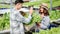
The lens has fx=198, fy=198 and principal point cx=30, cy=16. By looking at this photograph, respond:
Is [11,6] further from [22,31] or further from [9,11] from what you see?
[22,31]

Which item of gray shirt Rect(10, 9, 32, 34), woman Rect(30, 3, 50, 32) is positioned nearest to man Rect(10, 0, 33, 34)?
gray shirt Rect(10, 9, 32, 34)

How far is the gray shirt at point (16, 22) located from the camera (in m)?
2.79

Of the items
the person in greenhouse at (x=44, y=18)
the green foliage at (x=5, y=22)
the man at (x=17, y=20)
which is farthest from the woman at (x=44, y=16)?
the green foliage at (x=5, y=22)

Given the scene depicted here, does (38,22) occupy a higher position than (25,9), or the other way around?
(25,9)

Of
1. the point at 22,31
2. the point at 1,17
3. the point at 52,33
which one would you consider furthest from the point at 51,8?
the point at 1,17

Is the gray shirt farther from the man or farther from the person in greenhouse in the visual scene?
the person in greenhouse

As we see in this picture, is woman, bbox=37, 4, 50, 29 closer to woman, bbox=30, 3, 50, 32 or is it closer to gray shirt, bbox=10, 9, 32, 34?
woman, bbox=30, 3, 50, 32

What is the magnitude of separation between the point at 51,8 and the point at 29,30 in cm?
43

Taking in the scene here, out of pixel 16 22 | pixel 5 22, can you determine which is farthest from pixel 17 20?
pixel 5 22

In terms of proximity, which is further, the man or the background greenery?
the man

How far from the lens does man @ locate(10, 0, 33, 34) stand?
109 inches

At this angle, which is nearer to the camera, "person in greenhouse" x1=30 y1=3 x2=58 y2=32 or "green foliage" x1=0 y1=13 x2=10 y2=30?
"person in greenhouse" x1=30 y1=3 x2=58 y2=32

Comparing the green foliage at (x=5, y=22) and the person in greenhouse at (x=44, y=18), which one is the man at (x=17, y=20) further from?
the person in greenhouse at (x=44, y=18)

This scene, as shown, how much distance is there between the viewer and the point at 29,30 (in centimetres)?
276
